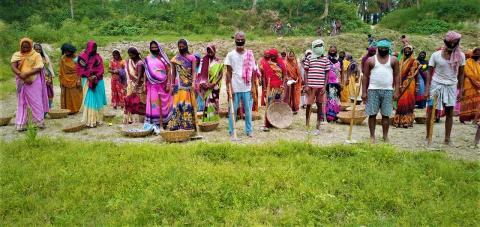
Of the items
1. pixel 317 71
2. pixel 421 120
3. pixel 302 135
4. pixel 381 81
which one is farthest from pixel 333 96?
pixel 381 81

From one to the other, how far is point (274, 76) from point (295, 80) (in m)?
→ 1.22

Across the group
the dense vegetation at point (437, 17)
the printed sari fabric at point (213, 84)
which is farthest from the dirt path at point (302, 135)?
the dense vegetation at point (437, 17)

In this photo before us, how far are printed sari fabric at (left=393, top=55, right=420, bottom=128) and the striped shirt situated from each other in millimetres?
2052

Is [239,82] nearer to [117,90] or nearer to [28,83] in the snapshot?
[28,83]

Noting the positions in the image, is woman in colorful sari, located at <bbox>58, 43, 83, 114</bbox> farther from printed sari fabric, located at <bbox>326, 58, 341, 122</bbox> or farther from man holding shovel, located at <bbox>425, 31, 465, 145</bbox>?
man holding shovel, located at <bbox>425, 31, 465, 145</bbox>

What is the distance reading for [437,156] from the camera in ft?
21.7

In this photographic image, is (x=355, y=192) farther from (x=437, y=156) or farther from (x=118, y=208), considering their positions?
(x=118, y=208)

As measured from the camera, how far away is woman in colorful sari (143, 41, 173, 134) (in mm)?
8430

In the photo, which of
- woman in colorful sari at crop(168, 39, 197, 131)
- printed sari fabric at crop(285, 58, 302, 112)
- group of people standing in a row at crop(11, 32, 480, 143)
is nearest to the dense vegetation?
group of people standing in a row at crop(11, 32, 480, 143)

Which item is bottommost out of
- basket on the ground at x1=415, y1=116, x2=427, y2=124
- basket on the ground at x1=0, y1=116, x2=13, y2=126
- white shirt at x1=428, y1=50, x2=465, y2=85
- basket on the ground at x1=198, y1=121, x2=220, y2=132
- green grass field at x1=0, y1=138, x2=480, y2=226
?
green grass field at x1=0, y1=138, x2=480, y2=226

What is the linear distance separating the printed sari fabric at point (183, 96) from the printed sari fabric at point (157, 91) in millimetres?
259

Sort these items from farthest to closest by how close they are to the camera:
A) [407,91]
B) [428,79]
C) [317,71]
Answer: [407,91], [317,71], [428,79]

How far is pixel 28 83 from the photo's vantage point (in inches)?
346

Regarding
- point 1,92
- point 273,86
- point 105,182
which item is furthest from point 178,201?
point 1,92
